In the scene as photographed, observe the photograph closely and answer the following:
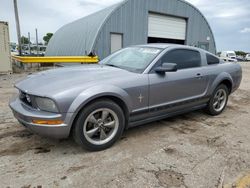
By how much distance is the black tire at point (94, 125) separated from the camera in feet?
8.85

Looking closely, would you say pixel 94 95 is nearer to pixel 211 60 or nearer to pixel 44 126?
pixel 44 126

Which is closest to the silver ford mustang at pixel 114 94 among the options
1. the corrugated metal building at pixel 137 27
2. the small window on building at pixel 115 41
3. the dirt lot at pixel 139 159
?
the dirt lot at pixel 139 159

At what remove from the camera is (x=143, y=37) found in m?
15.5

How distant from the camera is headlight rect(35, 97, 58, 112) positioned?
2.54m

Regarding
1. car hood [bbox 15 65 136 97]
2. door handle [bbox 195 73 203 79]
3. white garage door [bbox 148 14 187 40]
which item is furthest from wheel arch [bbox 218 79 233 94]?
white garage door [bbox 148 14 187 40]

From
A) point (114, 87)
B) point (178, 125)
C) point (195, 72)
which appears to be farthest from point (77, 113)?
point (195, 72)

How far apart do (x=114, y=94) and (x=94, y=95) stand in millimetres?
313

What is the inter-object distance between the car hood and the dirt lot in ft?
2.99

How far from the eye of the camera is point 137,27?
48.9 feet

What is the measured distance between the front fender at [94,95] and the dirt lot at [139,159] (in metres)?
0.63

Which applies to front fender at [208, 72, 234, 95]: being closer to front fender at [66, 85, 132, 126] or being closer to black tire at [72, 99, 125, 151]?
front fender at [66, 85, 132, 126]

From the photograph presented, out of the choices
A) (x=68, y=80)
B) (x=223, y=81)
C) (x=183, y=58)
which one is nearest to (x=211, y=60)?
(x=223, y=81)

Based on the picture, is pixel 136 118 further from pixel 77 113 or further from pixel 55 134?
pixel 55 134

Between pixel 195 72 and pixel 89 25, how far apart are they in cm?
1242
